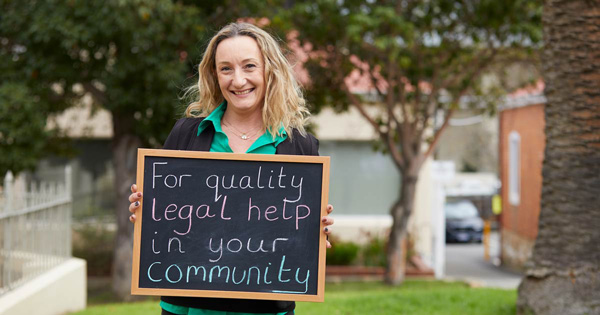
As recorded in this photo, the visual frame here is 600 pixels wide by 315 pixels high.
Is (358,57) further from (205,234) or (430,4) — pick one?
(205,234)

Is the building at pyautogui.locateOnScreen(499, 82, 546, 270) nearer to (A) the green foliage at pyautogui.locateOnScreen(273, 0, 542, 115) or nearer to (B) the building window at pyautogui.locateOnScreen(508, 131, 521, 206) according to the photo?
(B) the building window at pyautogui.locateOnScreen(508, 131, 521, 206)

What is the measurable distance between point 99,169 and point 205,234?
1450 cm

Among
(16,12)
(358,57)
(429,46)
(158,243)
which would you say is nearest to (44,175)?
(16,12)

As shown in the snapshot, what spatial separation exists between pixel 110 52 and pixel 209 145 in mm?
8422

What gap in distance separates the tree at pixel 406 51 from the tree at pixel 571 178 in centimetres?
492

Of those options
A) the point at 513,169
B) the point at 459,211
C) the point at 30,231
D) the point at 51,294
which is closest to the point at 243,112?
the point at 30,231

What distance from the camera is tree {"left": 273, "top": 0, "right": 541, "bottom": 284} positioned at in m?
11.2

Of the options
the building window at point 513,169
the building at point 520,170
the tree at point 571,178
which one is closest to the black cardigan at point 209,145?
the tree at point 571,178

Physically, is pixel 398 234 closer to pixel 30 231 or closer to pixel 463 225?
pixel 30 231

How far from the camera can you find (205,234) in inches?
109

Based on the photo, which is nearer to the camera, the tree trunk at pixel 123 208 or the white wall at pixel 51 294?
the white wall at pixel 51 294

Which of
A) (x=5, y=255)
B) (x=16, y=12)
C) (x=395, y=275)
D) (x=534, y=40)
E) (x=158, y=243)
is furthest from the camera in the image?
(x=395, y=275)

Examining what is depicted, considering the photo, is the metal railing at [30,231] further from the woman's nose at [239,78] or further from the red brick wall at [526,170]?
the red brick wall at [526,170]

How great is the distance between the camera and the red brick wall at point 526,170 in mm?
18344
